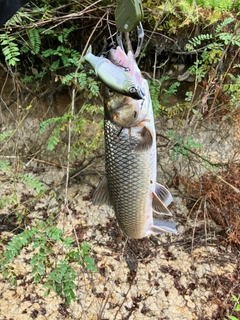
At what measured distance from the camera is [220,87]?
289 centimetres

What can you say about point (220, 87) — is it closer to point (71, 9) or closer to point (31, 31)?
point (71, 9)

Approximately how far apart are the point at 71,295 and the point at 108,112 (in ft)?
Answer: 3.42

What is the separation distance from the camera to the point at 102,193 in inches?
66.4

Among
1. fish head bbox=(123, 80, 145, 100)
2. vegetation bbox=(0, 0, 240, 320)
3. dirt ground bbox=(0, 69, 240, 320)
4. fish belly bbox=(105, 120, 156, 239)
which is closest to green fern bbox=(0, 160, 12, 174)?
vegetation bbox=(0, 0, 240, 320)

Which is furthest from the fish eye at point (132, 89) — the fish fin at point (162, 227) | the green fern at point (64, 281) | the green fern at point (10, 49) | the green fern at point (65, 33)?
the green fern at point (65, 33)

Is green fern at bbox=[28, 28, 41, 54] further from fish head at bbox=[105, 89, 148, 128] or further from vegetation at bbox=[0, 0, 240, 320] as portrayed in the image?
fish head at bbox=[105, 89, 148, 128]

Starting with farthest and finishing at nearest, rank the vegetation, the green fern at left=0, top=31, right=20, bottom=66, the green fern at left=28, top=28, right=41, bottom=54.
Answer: the green fern at left=28, top=28, right=41, bottom=54, the vegetation, the green fern at left=0, top=31, right=20, bottom=66

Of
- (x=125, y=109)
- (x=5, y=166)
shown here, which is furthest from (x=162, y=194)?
(x=5, y=166)

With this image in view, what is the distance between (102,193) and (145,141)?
1.57 ft

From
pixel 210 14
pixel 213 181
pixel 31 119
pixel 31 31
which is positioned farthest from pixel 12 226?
pixel 210 14

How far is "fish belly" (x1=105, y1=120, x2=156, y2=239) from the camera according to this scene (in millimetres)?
1414

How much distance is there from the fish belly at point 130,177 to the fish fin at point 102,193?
4 cm

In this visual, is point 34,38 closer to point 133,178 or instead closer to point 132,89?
point 133,178

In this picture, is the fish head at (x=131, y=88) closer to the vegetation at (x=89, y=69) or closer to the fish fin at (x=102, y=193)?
the fish fin at (x=102, y=193)
